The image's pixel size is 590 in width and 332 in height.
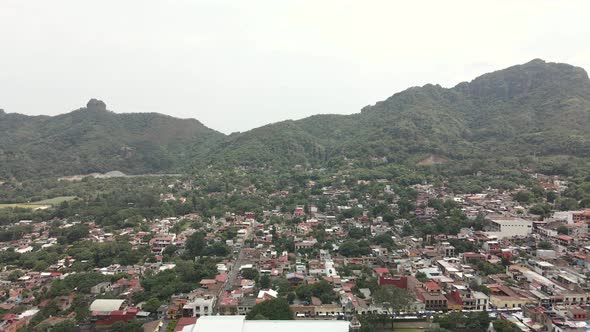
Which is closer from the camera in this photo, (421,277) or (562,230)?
(421,277)

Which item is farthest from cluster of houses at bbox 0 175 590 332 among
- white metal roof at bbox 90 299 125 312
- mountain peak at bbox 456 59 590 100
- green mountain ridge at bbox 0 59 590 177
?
mountain peak at bbox 456 59 590 100

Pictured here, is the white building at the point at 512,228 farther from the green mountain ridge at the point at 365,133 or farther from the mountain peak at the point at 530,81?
the mountain peak at the point at 530,81

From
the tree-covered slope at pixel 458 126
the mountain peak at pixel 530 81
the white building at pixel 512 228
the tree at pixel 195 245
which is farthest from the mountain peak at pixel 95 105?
the white building at pixel 512 228

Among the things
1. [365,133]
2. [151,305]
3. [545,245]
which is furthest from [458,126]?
[151,305]

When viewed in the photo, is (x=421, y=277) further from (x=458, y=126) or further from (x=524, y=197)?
(x=458, y=126)

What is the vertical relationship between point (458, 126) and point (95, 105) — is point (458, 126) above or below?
below

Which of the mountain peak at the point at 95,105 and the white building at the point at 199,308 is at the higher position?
the mountain peak at the point at 95,105

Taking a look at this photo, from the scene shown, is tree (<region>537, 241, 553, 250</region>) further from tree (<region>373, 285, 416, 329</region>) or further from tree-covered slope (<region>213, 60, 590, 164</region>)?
tree-covered slope (<region>213, 60, 590, 164</region>)
